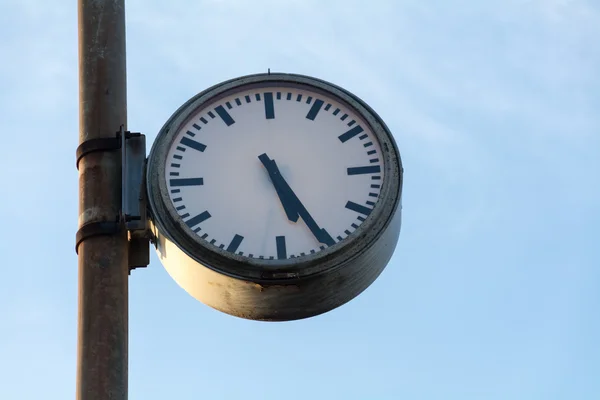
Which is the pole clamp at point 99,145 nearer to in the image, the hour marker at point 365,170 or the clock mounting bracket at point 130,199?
the clock mounting bracket at point 130,199

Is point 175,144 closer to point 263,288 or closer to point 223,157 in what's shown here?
point 223,157

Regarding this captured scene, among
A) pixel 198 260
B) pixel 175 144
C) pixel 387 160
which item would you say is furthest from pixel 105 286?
pixel 387 160

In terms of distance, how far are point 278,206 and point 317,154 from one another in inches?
16.5

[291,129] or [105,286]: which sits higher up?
[291,129]

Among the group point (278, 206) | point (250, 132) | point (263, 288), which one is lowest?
point (263, 288)

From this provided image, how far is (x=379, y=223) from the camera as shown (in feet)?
24.2

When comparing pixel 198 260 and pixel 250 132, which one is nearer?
pixel 198 260

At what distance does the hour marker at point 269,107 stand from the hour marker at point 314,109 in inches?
7.7

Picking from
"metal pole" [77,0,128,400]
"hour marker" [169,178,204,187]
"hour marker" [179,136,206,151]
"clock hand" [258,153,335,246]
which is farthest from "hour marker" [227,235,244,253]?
"hour marker" [179,136,206,151]

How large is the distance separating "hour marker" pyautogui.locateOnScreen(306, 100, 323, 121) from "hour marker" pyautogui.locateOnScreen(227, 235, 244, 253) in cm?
91

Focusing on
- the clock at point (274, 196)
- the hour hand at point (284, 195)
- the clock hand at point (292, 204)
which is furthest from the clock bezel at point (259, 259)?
the hour hand at point (284, 195)

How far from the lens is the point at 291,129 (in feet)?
25.6

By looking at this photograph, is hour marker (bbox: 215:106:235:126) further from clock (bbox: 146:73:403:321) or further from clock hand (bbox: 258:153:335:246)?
clock hand (bbox: 258:153:335:246)

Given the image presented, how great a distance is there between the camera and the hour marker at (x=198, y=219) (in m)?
7.38
